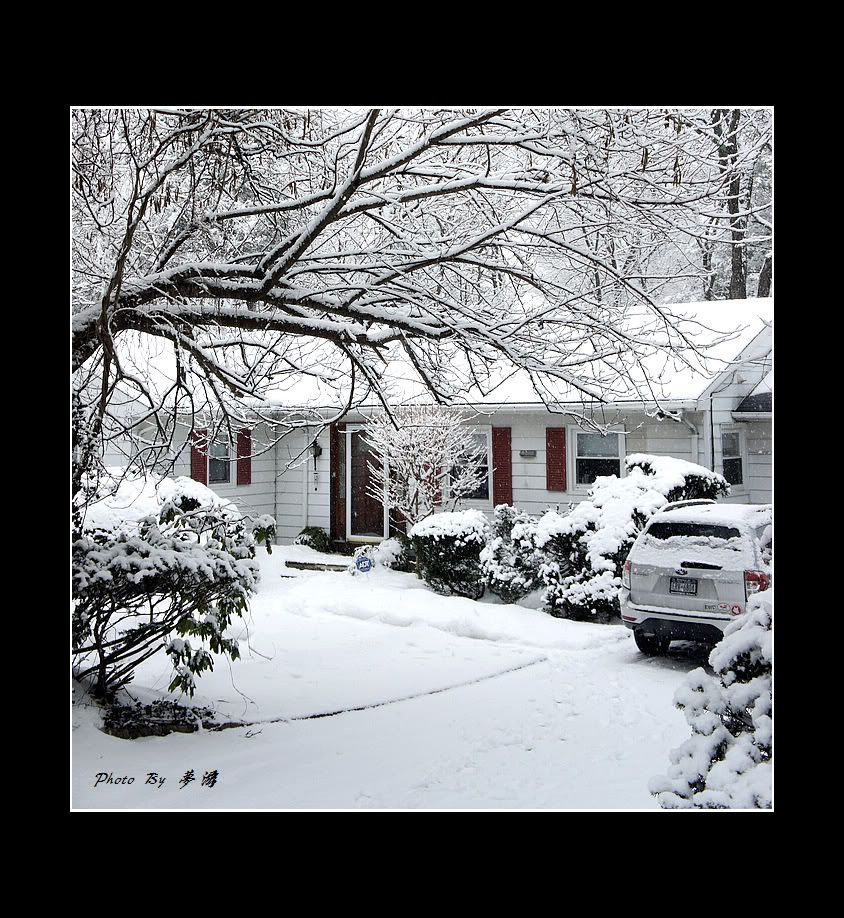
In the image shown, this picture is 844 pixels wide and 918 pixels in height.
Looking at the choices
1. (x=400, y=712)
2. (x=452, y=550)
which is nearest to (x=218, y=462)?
(x=452, y=550)

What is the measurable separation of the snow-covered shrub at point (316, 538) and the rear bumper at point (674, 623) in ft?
5.47

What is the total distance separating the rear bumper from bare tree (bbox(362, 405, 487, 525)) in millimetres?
1160

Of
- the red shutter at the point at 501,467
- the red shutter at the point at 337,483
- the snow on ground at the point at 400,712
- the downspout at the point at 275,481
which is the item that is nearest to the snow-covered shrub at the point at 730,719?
the snow on ground at the point at 400,712

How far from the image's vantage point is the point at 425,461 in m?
4.81

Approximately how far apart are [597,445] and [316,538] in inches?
65.3

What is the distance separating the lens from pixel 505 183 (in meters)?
3.50

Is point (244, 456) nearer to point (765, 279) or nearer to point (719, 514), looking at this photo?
point (719, 514)

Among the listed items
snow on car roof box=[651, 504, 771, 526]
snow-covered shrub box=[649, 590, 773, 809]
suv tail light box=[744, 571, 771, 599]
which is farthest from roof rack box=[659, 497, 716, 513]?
snow-covered shrub box=[649, 590, 773, 809]
